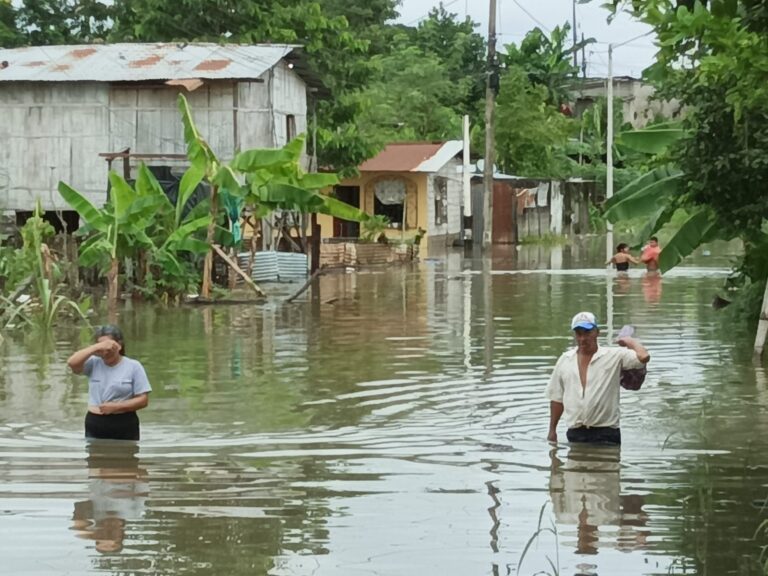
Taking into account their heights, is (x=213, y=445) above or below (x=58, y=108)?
below

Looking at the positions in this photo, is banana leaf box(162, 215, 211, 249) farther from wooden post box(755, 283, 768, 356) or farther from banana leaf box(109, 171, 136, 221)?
wooden post box(755, 283, 768, 356)

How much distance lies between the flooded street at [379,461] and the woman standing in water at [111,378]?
1.26 ft

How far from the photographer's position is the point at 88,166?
3359 centimetres

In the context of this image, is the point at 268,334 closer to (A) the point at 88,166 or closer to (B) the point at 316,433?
(B) the point at 316,433

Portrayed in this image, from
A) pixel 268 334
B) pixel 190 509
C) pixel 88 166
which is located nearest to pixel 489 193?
pixel 88 166

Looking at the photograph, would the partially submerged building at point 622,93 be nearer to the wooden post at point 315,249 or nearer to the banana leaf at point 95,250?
the wooden post at point 315,249

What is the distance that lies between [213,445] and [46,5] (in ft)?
125

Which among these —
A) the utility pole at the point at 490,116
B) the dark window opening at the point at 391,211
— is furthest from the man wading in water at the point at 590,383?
the dark window opening at the point at 391,211

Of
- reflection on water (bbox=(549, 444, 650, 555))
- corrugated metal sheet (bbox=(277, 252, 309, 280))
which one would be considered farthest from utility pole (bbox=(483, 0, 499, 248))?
reflection on water (bbox=(549, 444, 650, 555))

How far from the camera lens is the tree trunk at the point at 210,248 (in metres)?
26.8

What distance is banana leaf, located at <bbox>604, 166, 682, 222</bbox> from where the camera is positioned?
742 inches

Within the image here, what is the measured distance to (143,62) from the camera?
33781mm

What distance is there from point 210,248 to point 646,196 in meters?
10.3

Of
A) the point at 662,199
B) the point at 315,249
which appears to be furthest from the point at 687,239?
the point at 315,249
